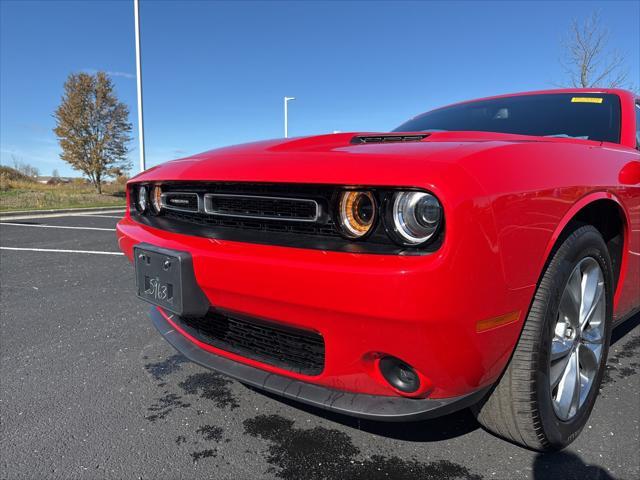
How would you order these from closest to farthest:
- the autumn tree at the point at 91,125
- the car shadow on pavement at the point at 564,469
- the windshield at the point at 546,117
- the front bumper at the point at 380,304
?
1. the front bumper at the point at 380,304
2. the car shadow on pavement at the point at 564,469
3. the windshield at the point at 546,117
4. the autumn tree at the point at 91,125

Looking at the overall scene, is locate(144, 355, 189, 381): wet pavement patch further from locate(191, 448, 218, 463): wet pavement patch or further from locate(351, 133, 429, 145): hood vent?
locate(351, 133, 429, 145): hood vent

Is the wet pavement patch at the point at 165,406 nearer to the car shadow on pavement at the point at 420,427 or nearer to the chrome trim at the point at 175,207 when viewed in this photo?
the car shadow on pavement at the point at 420,427

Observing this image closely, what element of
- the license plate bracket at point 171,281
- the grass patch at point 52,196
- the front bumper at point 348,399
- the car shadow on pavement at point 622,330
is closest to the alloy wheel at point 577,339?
the front bumper at point 348,399

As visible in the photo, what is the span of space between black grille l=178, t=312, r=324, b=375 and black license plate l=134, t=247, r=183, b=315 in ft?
0.59

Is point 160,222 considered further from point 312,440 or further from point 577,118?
point 577,118

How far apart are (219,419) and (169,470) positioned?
1.19 feet

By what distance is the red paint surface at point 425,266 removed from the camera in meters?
1.18

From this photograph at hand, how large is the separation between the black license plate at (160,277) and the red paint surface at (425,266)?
0.08m

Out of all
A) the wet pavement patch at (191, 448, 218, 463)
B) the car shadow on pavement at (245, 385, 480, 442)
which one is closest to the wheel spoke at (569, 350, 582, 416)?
the car shadow on pavement at (245, 385, 480, 442)

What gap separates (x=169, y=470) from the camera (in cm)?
162

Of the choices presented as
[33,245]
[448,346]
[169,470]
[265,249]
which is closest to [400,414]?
[448,346]

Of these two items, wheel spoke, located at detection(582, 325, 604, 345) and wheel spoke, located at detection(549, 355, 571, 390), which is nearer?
wheel spoke, located at detection(549, 355, 571, 390)

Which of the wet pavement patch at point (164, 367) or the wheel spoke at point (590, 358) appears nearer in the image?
the wheel spoke at point (590, 358)

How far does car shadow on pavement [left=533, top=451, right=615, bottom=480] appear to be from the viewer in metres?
1.58
